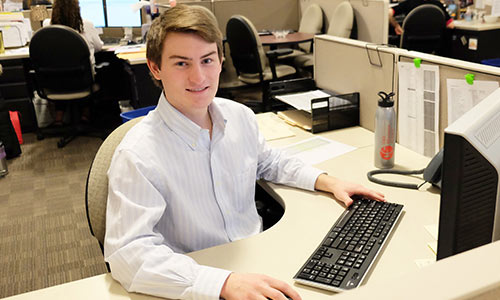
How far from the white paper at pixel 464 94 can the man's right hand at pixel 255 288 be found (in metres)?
0.85

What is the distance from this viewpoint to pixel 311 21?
4.38 meters

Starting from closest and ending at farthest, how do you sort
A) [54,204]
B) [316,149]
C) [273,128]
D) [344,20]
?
[316,149] < [273,128] < [54,204] < [344,20]

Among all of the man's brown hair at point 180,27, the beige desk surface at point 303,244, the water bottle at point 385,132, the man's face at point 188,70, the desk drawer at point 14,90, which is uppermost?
the man's brown hair at point 180,27

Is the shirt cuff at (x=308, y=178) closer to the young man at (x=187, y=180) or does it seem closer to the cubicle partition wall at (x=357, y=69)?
the young man at (x=187, y=180)

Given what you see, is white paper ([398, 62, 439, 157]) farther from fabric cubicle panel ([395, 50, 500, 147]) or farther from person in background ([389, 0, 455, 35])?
person in background ([389, 0, 455, 35])

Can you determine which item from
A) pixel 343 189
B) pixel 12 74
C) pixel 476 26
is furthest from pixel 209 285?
pixel 476 26

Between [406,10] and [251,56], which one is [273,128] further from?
[406,10]

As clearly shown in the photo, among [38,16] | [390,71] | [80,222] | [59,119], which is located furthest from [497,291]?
[38,16]

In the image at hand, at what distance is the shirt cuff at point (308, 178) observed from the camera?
1369 millimetres

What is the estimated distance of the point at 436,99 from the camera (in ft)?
5.00

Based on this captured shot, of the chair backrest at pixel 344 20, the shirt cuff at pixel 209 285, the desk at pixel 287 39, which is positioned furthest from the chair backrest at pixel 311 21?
the shirt cuff at pixel 209 285

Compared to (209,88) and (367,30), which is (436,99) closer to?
(209,88)

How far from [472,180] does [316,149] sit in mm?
1017

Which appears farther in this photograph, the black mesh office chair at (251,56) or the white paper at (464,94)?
the black mesh office chair at (251,56)
